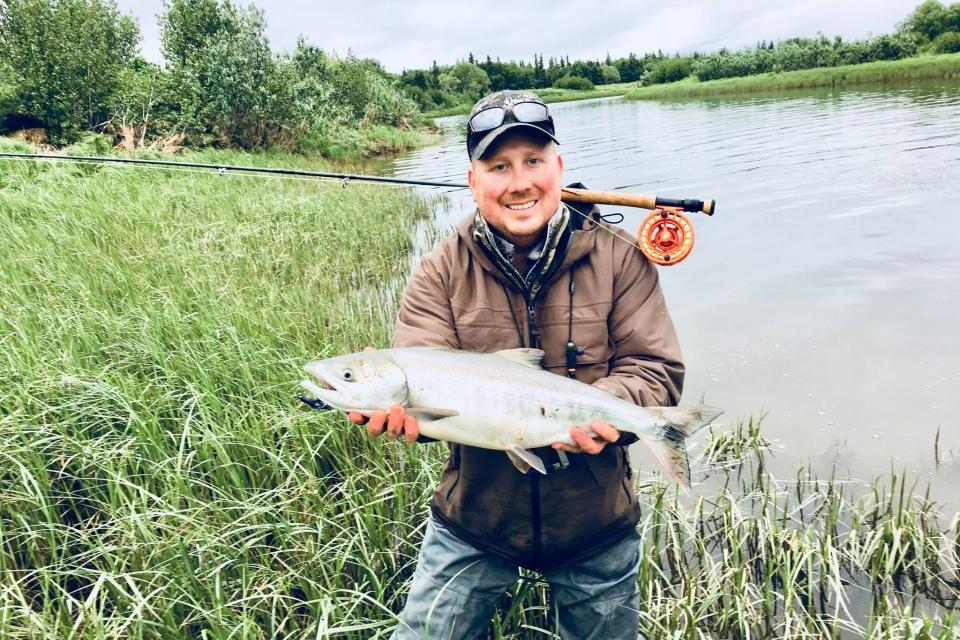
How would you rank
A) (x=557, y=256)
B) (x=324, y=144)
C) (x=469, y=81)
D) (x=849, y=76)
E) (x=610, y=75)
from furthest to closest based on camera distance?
(x=610, y=75) < (x=469, y=81) < (x=849, y=76) < (x=324, y=144) < (x=557, y=256)

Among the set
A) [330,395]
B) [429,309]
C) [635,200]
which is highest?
[635,200]

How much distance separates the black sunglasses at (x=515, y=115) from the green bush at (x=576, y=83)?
12394 centimetres

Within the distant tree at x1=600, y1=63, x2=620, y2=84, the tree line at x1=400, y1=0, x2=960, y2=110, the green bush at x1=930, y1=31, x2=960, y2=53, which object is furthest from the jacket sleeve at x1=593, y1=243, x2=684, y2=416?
the distant tree at x1=600, y1=63, x2=620, y2=84

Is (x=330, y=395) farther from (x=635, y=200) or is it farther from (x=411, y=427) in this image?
(x=635, y=200)

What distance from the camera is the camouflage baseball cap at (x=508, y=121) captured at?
2.32 meters

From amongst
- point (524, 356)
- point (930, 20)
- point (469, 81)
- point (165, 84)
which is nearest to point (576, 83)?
point (469, 81)

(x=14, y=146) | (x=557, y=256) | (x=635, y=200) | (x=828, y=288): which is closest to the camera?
(x=557, y=256)

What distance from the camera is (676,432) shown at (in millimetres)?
2164

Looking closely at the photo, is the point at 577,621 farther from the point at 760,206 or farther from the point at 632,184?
the point at 632,184

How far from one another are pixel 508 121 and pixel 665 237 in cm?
81

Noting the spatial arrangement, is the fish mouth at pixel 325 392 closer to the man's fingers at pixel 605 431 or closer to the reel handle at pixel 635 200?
the man's fingers at pixel 605 431

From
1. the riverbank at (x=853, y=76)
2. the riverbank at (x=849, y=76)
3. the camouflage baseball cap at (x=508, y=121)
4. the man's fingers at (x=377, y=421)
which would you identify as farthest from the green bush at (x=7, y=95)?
the riverbank at (x=853, y=76)

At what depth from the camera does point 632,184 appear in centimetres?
1602

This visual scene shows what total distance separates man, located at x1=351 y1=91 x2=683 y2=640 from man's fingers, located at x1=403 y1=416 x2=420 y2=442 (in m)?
0.31
